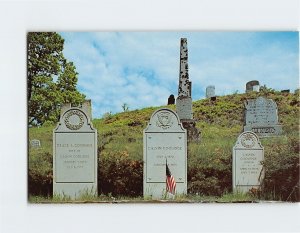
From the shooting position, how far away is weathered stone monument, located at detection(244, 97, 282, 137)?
6.81m

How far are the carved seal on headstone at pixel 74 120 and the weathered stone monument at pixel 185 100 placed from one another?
3.31ft

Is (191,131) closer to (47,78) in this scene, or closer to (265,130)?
(265,130)

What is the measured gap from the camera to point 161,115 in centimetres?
675

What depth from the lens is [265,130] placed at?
6.82m

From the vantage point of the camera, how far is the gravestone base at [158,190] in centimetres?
671

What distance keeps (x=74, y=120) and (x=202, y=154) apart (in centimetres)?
137

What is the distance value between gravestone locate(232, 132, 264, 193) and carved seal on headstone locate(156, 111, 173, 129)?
73 centimetres

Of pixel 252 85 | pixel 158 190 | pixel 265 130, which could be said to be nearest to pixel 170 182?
pixel 158 190

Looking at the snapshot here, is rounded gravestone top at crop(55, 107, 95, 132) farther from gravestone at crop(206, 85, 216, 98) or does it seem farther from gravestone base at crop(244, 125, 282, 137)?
gravestone base at crop(244, 125, 282, 137)

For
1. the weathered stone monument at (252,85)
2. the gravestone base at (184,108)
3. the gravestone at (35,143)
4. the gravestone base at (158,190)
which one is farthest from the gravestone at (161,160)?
the gravestone at (35,143)

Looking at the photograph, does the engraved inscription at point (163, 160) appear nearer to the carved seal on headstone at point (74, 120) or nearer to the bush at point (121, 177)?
the bush at point (121, 177)

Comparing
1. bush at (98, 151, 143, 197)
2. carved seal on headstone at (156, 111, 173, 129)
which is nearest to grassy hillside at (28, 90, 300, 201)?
bush at (98, 151, 143, 197)
